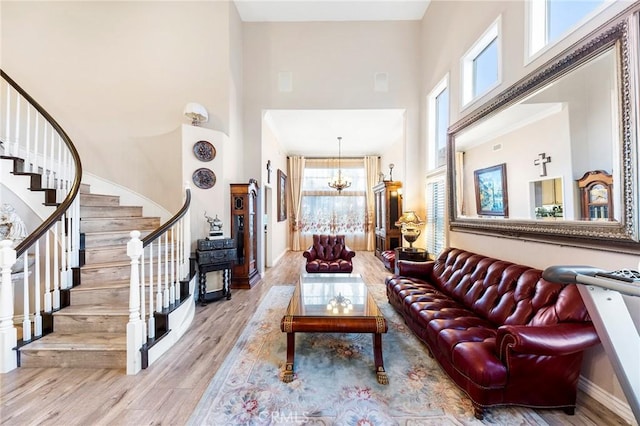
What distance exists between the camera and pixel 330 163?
8469 mm

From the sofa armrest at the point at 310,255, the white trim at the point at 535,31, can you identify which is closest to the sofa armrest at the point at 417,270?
the sofa armrest at the point at 310,255

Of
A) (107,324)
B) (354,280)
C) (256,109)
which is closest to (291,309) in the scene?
(354,280)

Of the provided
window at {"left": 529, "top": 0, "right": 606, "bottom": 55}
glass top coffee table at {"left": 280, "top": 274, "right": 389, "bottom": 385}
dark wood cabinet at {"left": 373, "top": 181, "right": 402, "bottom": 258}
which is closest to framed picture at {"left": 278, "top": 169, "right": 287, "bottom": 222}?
dark wood cabinet at {"left": 373, "top": 181, "right": 402, "bottom": 258}

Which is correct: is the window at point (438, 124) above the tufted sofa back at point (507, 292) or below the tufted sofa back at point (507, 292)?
above

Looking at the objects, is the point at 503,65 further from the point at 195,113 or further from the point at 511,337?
the point at 195,113

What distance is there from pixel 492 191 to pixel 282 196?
222 inches

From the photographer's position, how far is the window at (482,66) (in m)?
2.97

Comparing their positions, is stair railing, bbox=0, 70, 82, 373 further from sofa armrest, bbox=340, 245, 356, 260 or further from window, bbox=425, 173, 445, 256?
window, bbox=425, 173, 445, 256

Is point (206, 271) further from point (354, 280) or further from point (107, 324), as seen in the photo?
point (354, 280)

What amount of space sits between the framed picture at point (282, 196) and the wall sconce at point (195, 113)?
3.00m

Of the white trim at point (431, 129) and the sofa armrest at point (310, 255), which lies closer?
the white trim at point (431, 129)

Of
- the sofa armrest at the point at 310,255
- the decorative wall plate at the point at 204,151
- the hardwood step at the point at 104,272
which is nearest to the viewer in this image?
the hardwood step at the point at 104,272

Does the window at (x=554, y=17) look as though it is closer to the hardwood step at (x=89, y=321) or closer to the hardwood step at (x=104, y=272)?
the hardwood step at (x=89, y=321)

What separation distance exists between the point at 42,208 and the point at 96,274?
42.8 inches
